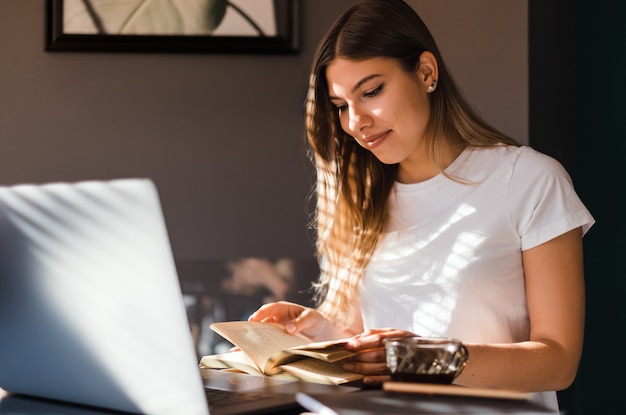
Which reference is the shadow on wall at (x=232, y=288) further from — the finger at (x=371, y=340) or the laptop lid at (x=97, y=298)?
the laptop lid at (x=97, y=298)

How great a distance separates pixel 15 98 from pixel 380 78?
145 cm

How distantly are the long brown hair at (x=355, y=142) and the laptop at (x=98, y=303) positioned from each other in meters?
0.74

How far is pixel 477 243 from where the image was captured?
160cm

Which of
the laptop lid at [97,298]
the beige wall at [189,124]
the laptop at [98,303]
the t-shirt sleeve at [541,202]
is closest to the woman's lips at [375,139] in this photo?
the t-shirt sleeve at [541,202]

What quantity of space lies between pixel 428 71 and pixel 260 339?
67cm

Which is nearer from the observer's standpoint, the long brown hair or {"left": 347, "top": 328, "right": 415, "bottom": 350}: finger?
{"left": 347, "top": 328, "right": 415, "bottom": 350}: finger

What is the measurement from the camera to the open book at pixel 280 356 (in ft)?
3.85

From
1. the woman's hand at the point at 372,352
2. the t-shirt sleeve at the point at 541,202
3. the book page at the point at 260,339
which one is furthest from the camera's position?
the t-shirt sleeve at the point at 541,202

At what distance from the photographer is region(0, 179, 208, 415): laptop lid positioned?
85 cm

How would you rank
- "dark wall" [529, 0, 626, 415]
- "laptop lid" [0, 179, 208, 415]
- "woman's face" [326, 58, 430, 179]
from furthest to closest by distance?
"dark wall" [529, 0, 626, 415] < "woman's face" [326, 58, 430, 179] < "laptop lid" [0, 179, 208, 415]

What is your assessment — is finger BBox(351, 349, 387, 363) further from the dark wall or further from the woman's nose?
the dark wall

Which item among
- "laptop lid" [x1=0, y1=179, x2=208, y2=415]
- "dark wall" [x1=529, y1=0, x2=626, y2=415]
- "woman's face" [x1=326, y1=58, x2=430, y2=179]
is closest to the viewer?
"laptop lid" [x1=0, y1=179, x2=208, y2=415]

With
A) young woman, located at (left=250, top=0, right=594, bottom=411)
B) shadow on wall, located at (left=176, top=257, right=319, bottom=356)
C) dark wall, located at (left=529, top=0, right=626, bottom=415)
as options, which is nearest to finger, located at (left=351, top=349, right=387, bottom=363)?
young woman, located at (left=250, top=0, right=594, bottom=411)

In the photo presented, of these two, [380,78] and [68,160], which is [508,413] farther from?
[68,160]
